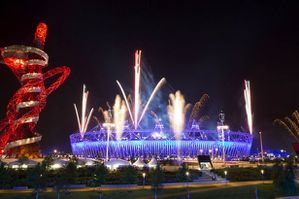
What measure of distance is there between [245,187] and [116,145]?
71.2 meters

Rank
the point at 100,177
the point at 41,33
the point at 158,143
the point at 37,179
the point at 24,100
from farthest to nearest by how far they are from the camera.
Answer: the point at 158,143
the point at 41,33
the point at 24,100
the point at 100,177
the point at 37,179

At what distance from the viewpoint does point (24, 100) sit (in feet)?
205

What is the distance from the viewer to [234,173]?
45.3 meters

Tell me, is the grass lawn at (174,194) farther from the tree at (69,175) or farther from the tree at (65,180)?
the tree at (69,175)

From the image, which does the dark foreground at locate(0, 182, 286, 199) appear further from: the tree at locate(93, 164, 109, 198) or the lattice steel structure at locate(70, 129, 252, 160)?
the lattice steel structure at locate(70, 129, 252, 160)

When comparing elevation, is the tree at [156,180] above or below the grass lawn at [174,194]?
above

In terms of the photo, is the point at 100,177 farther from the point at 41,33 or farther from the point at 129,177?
the point at 41,33

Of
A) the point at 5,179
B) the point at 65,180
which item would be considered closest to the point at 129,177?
the point at 65,180

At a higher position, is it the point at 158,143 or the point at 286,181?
the point at 158,143

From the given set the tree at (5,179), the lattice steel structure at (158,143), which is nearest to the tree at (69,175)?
the tree at (5,179)

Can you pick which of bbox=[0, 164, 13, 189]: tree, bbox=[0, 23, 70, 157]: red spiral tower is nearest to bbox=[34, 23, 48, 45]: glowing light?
bbox=[0, 23, 70, 157]: red spiral tower

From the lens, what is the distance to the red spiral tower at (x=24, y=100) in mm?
61125

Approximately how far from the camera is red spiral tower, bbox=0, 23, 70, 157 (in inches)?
2406

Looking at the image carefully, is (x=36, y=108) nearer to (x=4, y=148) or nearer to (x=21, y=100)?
(x=21, y=100)
